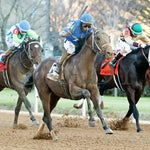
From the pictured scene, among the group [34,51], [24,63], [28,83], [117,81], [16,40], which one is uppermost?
[16,40]

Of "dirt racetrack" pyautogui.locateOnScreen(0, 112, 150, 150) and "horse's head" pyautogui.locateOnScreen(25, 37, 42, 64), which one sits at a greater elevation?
"horse's head" pyautogui.locateOnScreen(25, 37, 42, 64)

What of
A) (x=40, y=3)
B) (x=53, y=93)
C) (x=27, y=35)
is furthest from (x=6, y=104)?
(x=40, y=3)

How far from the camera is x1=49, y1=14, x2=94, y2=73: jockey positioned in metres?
5.82

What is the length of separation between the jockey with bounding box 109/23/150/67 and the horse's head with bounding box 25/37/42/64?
158cm

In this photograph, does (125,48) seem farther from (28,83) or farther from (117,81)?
(28,83)

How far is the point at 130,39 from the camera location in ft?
25.0

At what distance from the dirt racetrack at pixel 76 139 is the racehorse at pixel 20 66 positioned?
77cm

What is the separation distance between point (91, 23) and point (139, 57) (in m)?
1.95

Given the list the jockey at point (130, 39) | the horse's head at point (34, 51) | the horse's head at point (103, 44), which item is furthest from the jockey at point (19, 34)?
the horse's head at point (103, 44)

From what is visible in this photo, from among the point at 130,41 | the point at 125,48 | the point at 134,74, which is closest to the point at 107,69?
the point at 125,48

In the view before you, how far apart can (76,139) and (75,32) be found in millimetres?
1773

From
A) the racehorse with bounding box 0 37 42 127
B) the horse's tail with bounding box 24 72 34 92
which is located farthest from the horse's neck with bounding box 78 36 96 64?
the racehorse with bounding box 0 37 42 127

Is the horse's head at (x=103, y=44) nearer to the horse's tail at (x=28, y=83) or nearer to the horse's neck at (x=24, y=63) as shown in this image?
the horse's tail at (x=28, y=83)

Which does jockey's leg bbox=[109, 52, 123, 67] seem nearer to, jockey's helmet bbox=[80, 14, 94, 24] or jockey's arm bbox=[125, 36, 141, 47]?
jockey's arm bbox=[125, 36, 141, 47]
